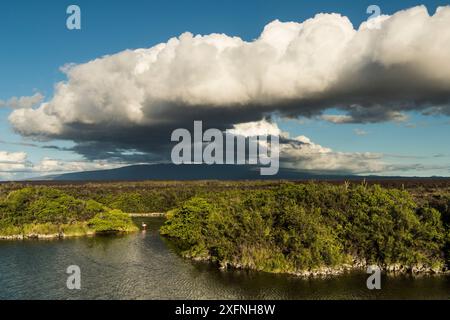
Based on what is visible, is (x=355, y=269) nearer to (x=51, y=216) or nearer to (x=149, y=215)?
(x=51, y=216)

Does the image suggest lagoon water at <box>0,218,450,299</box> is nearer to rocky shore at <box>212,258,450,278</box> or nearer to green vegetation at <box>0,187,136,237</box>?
rocky shore at <box>212,258,450,278</box>

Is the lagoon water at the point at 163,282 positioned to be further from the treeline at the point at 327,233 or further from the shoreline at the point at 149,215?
the shoreline at the point at 149,215

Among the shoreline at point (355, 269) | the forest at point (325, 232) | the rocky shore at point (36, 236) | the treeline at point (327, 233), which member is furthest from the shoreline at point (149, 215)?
the shoreline at point (355, 269)

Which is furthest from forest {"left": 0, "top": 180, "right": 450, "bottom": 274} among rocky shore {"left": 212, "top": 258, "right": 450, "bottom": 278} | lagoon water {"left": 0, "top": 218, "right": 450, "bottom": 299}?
lagoon water {"left": 0, "top": 218, "right": 450, "bottom": 299}

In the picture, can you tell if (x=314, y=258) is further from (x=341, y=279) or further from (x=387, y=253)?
(x=387, y=253)

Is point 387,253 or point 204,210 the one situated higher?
point 204,210

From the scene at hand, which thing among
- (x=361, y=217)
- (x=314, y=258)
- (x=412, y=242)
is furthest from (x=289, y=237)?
(x=412, y=242)

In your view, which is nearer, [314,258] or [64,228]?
[314,258]
